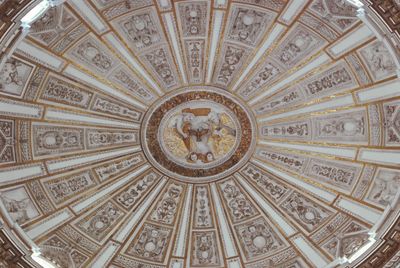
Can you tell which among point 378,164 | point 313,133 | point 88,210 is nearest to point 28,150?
point 88,210

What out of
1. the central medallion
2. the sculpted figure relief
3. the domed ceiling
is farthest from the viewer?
the sculpted figure relief

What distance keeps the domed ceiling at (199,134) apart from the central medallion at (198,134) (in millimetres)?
56

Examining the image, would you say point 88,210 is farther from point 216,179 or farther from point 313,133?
point 313,133

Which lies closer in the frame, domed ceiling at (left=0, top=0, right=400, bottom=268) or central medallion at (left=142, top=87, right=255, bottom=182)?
domed ceiling at (left=0, top=0, right=400, bottom=268)

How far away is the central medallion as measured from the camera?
2116 cm

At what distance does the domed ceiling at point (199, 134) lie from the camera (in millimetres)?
18281

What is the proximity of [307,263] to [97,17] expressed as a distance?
36.4 feet

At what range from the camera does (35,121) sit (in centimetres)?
1930

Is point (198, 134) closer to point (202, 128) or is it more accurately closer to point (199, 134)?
point (199, 134)

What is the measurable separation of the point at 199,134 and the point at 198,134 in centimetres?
4

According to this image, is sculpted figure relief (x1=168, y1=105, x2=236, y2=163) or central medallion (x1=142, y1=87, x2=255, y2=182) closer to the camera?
central medallion (x1=142, y1=87, x2=255, y2=182)

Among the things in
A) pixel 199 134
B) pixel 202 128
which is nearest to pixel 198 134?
pixel 199 134

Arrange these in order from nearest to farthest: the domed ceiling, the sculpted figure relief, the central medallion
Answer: the domed ceiling, the central medallion, the sculpted figure relief

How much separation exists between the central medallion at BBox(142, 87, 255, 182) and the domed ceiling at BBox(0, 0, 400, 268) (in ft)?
0.18
